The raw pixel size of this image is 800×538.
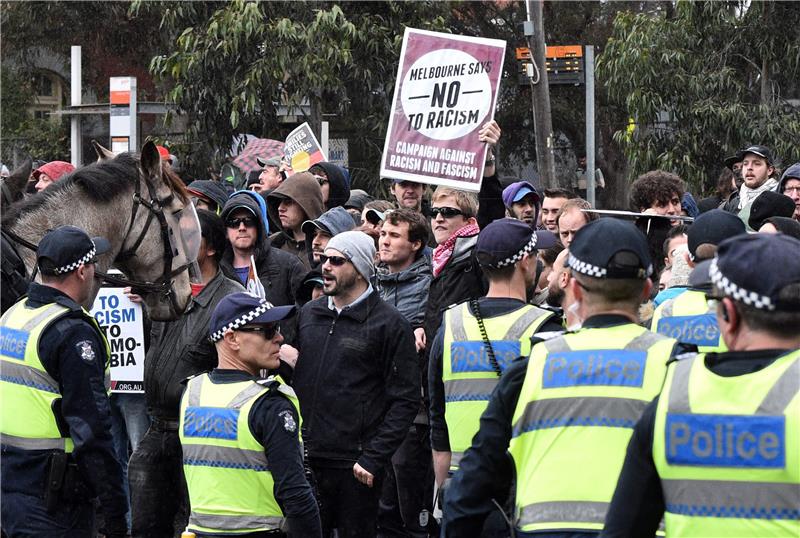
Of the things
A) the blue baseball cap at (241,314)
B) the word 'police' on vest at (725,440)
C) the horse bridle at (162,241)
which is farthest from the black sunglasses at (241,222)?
the word 'police' on vest at (725,440)

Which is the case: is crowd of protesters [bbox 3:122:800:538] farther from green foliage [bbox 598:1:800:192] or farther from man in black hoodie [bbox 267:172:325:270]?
green foliage [bbox 598:1:800:192]

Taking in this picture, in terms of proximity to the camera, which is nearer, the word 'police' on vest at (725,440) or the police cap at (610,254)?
the word 'police' on vest at (725,440)

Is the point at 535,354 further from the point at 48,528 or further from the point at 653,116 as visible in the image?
the point at 653,116

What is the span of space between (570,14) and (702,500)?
3578 centimetres

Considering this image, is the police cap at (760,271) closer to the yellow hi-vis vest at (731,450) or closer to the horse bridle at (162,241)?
the yellow hi-vis vest at (731,450)

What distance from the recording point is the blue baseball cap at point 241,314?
529cm

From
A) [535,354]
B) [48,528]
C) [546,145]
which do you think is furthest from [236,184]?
[535,354]

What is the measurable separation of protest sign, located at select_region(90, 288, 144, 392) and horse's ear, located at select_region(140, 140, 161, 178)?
37.3 inches

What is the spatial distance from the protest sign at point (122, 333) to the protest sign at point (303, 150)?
5.06 m

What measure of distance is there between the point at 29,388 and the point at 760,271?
3815mm

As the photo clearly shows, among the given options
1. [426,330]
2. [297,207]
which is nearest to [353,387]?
[426,330]

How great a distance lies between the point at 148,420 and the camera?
8516 millimetres

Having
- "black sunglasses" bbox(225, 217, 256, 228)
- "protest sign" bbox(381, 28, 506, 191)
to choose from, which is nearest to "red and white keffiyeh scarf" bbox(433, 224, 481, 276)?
"black sunglasses" bbox(225, 217, 256, 228)

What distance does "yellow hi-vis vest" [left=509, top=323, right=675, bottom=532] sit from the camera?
146 inches
